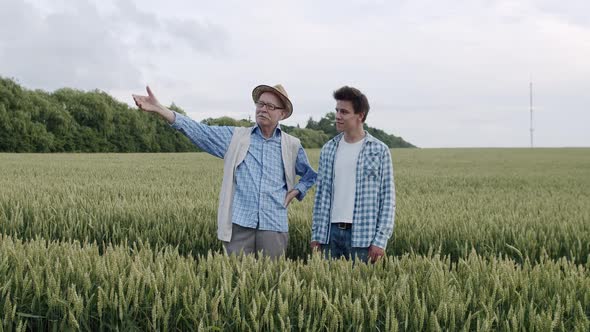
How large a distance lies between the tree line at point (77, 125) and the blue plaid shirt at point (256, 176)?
42.5 metres

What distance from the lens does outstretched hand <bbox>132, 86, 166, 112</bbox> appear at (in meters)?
4.14

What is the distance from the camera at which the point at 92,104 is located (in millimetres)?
62156

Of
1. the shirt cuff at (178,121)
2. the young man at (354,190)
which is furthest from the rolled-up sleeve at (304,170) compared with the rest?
the shirt cuff at (178,121)

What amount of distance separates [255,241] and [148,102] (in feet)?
4.44

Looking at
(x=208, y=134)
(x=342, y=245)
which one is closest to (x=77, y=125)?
(x=208, y=134)

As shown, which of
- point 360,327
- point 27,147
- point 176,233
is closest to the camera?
point 360,327

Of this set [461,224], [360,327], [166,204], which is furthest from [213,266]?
[166,204]

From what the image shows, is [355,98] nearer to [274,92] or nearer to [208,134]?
[274,92]

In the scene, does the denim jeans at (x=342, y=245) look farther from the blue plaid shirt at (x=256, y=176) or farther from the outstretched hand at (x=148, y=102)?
the outstretched hand at (x=148, y=102)

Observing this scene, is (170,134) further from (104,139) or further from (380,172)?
(380,172)

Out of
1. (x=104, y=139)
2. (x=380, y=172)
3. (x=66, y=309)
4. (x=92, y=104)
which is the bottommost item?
(x=66, y=309)

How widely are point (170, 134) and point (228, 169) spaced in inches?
2571

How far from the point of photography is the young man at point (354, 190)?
4.08 meters

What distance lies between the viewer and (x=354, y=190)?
4156 millimetres
